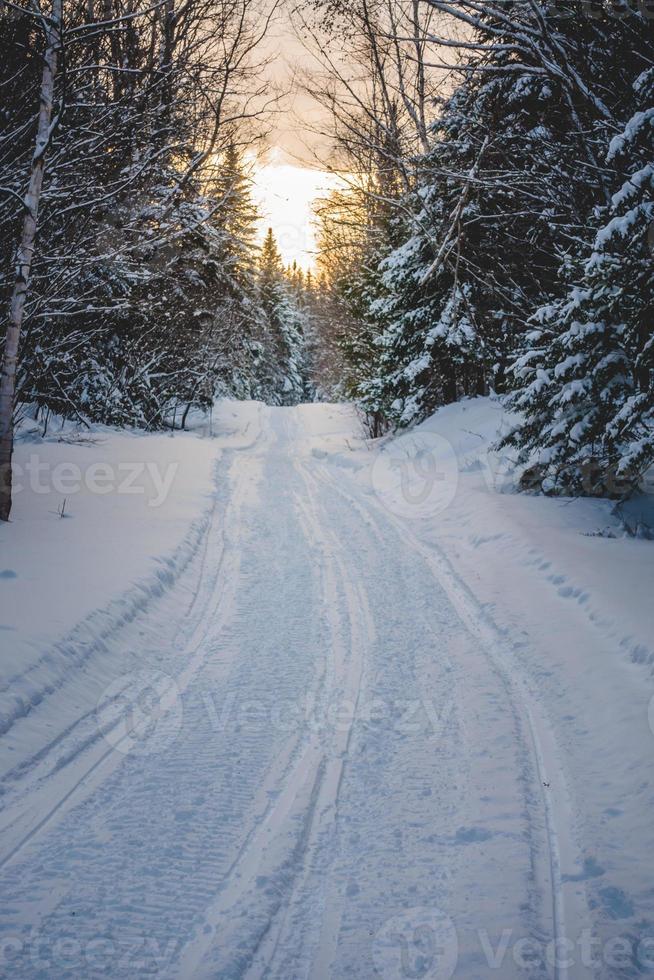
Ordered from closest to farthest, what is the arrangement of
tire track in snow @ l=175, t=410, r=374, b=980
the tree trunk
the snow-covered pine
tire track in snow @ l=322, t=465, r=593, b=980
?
tire track in snow @ l=175, t=410, r=374, b=980, tire track in snow @ l=322, t=465, r=593, b=980, the snow-covered pine, the tree trunk

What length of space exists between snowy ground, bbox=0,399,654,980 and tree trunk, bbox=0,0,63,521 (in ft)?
5.40

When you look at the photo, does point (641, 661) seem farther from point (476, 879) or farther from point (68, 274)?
point (68, 274)

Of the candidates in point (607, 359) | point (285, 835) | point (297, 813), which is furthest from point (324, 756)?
point (607, 359)

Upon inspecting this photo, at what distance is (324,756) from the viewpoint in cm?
368

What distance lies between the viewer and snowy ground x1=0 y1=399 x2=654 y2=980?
2.43m

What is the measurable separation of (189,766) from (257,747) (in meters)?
0.46

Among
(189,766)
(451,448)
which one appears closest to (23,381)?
(189,766)

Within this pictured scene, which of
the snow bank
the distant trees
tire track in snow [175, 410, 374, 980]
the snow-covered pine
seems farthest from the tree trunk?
the snow-covered pine

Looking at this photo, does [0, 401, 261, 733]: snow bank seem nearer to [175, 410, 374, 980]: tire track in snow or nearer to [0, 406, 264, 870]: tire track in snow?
[0, 406, 264, 870]: tire track in snow

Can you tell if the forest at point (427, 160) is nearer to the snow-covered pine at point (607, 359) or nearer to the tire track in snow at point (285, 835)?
the snow-covered pine at point (607, 359)

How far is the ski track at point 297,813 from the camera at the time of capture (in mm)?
2393

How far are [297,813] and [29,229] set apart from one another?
269 inches

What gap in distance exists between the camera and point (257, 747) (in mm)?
3766

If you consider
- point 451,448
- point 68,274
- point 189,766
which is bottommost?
point 189,766
